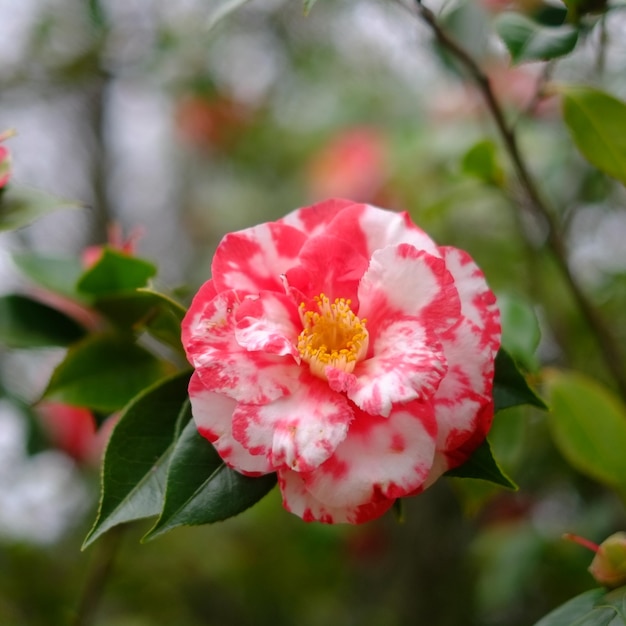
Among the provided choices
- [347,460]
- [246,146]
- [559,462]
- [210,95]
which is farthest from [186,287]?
[246,146]

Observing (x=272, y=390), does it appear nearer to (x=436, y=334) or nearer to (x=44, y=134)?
(x=436, y=334)

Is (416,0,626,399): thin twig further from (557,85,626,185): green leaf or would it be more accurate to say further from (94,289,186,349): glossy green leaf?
(94,289,186,349): glossy green leaf

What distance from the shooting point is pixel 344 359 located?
478mm

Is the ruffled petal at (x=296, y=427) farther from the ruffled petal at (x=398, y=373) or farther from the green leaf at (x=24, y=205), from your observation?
the green leaf at (x=24, y=205)

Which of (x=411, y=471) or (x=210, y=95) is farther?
Result: (x=210, y=95)

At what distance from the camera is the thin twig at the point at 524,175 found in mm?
622

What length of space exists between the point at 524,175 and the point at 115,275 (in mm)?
373

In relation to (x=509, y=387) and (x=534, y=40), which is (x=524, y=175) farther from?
(x=509, y=387)

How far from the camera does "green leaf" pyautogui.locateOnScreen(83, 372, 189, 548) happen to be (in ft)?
1.52

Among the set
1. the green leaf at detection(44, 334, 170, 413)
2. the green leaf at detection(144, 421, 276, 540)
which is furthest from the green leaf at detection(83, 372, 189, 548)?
the green leaf at detection(44, 334, 170, 413)

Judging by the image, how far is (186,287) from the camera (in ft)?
2.25

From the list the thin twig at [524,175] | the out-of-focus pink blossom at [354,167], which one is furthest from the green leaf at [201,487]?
the out-of-focus pink blossom at [354,167]

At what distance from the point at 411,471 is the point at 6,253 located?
1.52 ft

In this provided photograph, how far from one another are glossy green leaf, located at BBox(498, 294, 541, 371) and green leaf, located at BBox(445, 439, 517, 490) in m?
0.21
